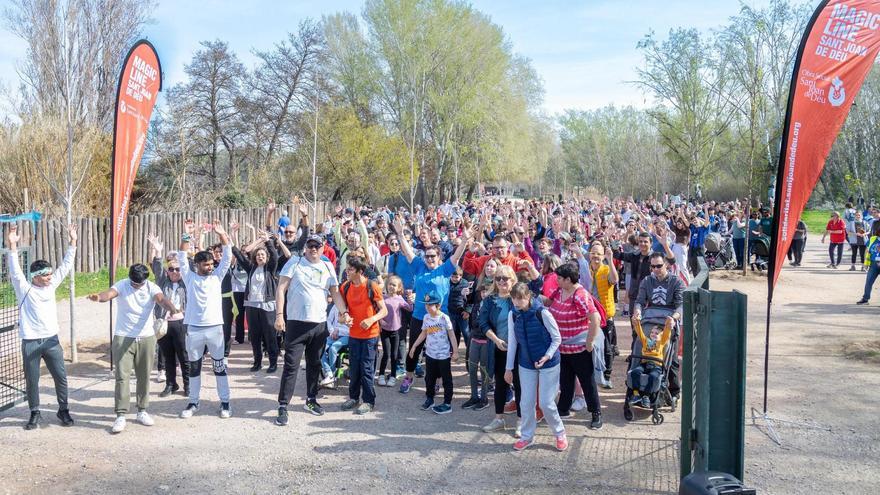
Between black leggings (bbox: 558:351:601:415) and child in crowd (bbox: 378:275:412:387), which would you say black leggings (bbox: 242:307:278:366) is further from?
black leggings (bbox: 558:351:601:415)

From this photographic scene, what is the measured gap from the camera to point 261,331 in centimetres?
880

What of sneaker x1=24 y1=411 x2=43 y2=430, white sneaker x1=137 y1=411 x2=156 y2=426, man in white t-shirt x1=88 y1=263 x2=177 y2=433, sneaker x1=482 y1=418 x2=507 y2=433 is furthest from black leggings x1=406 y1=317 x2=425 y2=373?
sneaker x1=24 y1=411 x2=43 y2=430

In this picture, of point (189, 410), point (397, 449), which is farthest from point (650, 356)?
point (189, 410)

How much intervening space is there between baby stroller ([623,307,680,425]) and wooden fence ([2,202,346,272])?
1218 cm

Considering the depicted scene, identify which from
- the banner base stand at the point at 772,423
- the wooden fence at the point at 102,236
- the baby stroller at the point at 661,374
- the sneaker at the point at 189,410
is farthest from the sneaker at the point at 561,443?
the wooden fence at the point at 102,236

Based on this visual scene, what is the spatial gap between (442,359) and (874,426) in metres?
4.40

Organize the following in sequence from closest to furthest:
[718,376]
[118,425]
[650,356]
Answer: [718,376]
[118,425]
[650,356]

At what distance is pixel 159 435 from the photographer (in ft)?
21.2

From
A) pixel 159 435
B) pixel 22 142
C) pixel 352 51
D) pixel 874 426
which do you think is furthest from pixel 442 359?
pixel 352 51

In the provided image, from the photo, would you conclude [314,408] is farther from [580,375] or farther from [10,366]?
[10,366]

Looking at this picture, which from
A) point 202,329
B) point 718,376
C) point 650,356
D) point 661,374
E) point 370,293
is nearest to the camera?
point 718,376

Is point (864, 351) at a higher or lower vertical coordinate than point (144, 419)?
higher

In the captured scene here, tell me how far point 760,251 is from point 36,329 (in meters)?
16.8

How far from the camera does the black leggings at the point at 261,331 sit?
340 inches
